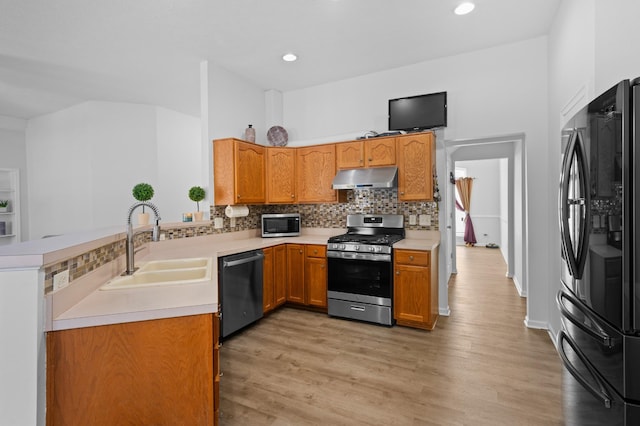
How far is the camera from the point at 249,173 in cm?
379

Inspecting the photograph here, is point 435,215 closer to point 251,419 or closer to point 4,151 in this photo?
point 251,419

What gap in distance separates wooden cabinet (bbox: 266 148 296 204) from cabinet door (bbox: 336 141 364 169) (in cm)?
66

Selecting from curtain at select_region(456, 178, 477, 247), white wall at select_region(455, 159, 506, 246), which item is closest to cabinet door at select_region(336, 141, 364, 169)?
curtain at select_region(456, 178, 477, 247)

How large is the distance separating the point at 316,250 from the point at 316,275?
0.30 m

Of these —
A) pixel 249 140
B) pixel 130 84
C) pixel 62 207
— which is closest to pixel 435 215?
pixel 249 140

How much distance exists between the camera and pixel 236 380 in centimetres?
234

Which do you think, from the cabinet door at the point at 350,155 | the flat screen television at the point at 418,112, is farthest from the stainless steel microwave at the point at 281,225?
the flat screen television at the point at 418,112

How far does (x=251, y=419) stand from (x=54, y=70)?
14.6 feet

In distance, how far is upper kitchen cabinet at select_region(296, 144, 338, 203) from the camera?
3.99 m

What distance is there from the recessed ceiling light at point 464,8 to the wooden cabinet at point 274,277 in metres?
2.95

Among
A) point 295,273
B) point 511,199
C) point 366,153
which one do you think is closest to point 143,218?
point 295,273

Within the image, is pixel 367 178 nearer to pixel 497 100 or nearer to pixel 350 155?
pixel 350 155

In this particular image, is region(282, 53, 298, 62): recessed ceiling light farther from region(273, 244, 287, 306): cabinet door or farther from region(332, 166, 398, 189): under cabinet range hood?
region(273, 244, 287, 306): cabinet door

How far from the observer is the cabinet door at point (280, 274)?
3721 millimetres
